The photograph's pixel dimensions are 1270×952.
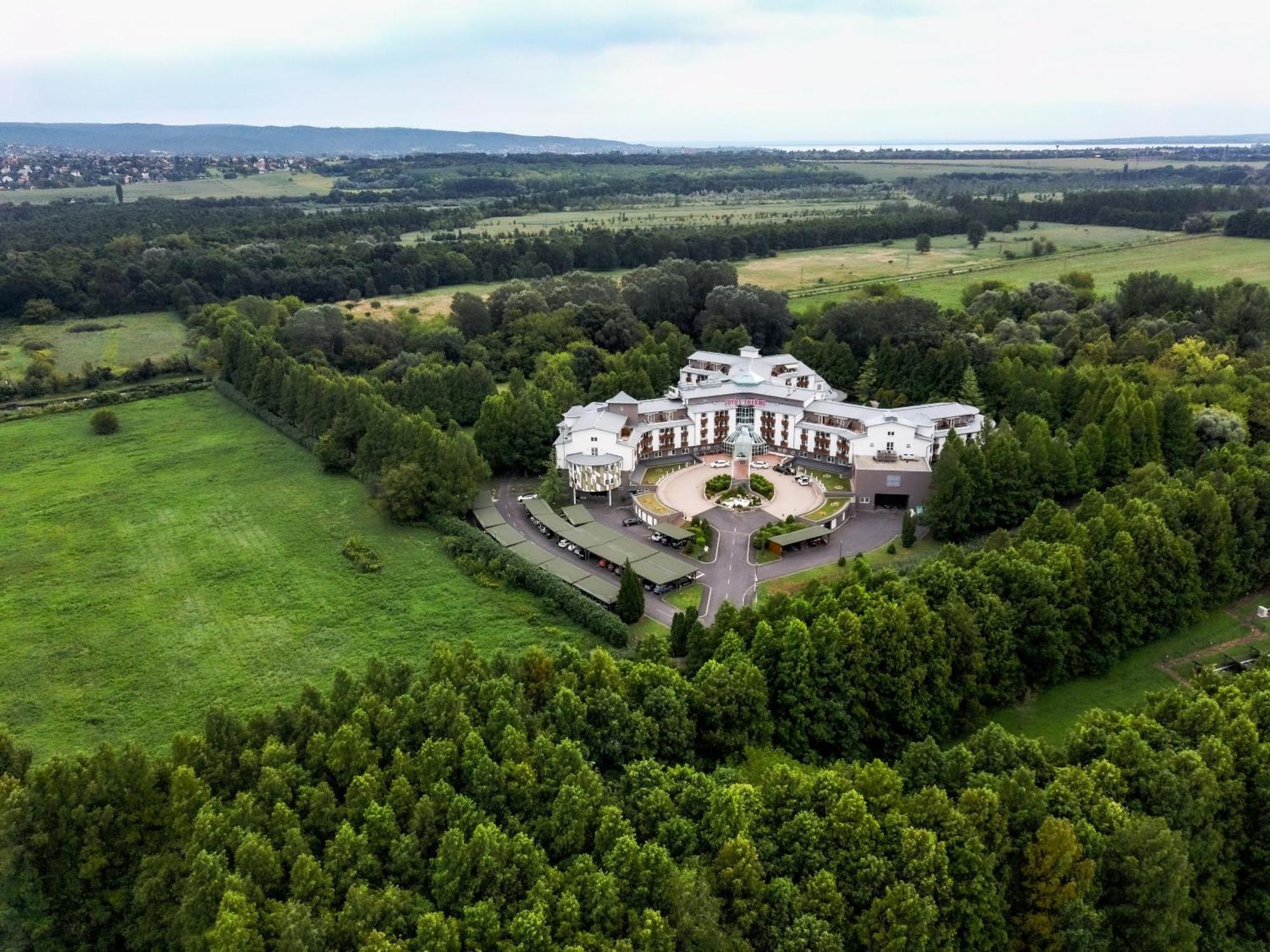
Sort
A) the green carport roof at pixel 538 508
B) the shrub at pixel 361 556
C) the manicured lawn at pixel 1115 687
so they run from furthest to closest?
the green carport roof at pixel 538 508 < the shrub at pixel 361 556 < the manicured lawn at pixel 1115 687

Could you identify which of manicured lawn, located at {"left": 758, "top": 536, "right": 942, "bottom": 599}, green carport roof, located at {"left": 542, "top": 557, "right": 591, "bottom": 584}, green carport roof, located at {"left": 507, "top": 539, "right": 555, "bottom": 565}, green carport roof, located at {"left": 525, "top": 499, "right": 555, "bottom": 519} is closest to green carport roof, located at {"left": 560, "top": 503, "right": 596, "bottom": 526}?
green carport roof, located at {"left": 525, "top": 499, "right": 555, "bottom": 519}

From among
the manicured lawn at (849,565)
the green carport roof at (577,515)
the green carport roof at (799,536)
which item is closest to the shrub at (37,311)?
the green carport roof at (577,515)

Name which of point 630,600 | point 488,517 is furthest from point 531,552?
point 630,600

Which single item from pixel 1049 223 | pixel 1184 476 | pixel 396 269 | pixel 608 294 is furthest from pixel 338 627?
pixel 1049 223

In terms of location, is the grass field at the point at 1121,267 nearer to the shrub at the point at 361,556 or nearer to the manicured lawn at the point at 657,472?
the manicured lawn at the point at 657,472

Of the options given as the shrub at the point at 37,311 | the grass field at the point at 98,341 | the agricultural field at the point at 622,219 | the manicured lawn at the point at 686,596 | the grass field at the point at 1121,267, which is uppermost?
the agricultural field at the point at 622,219

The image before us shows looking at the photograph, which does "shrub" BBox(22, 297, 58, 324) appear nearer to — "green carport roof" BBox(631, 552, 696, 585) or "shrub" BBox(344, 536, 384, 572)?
"shrub" BBox(344, 536, 384, 572)
